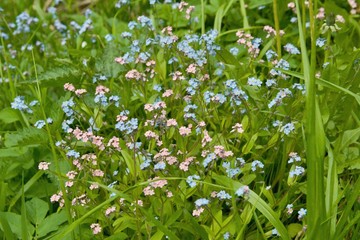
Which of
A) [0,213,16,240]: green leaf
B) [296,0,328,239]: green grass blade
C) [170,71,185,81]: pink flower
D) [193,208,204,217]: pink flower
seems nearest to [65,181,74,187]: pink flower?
[0,213,16,240]: green leaf

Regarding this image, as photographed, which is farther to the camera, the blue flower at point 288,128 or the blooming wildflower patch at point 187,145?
the blue flower at point 288,128

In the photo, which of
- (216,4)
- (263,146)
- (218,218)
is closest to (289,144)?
(263,146)

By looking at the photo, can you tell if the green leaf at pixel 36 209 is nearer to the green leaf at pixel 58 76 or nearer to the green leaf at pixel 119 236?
the green leaf at pixel 119 236

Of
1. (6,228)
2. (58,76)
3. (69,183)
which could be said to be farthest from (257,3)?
(6,228)

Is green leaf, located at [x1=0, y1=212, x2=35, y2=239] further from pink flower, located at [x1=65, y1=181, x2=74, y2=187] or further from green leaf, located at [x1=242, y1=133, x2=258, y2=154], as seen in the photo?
green leaf, located at [x1=242, y1=133, x2=258, y2=154]

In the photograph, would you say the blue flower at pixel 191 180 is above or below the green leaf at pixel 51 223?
above

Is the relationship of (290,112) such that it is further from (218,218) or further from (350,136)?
(218,218)

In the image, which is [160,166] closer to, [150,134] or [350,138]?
[150,134]

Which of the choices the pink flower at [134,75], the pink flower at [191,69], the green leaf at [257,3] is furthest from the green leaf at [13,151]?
the green leaf at [257,3]
